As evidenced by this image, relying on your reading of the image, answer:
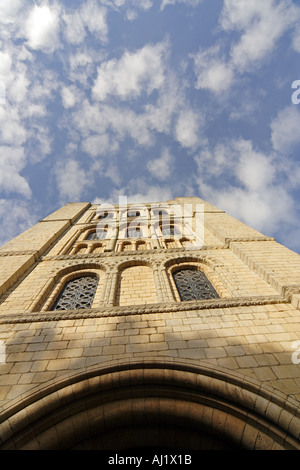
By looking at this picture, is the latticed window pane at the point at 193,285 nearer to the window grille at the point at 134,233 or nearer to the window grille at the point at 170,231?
the window grille at the point at 170,231

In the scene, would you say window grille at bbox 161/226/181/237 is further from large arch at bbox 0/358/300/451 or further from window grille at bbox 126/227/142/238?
large arch at bbox 0/358/300/451

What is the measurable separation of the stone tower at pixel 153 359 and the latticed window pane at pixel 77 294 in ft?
0.10

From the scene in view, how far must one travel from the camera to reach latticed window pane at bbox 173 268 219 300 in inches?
242

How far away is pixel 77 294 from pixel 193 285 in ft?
10.1

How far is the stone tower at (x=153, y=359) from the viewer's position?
10.8 feet

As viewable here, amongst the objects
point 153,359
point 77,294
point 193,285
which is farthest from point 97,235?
point 153,359

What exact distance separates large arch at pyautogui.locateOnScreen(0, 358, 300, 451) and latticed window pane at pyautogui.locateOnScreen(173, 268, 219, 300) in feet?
8.34

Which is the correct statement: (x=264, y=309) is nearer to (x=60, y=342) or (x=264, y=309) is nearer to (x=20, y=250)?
(x=60, y=342)

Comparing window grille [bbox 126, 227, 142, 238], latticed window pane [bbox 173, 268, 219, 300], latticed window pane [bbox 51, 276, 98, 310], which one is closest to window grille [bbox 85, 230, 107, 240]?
window grille [bbox 126, 227, 142, 238]

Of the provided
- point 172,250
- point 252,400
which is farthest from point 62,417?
point 172,250

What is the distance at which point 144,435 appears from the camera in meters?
3.48

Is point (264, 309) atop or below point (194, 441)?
atop
